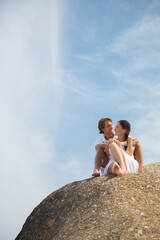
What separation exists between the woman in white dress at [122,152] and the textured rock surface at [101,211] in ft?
0.90

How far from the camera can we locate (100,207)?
7410 mm

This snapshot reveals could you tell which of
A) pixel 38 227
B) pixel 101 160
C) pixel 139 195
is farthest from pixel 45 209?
pixel 139 195

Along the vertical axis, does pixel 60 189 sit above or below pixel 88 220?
above

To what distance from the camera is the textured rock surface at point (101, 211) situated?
6.48 meters

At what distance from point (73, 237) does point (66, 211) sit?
1356mm

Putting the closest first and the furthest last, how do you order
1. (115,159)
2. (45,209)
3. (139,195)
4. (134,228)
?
(134,228)
(139,195)
(115,159)
(45,209)

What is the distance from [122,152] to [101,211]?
182 cm

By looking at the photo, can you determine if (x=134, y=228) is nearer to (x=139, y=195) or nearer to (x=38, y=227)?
(x=139, y=195)

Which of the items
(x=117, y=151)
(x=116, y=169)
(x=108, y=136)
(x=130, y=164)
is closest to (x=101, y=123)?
(x=108, y=136)

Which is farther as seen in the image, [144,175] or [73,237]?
[144,175]

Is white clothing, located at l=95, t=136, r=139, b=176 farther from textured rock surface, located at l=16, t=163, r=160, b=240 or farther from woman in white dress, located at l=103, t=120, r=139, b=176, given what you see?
textured rock surface, located at l=16, t=163, r=160, b=240

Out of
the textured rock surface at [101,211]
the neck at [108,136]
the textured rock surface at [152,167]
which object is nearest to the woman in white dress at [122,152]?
the neck at [108,136]

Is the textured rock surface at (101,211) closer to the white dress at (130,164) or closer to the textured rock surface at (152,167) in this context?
the white dress at (130,164)

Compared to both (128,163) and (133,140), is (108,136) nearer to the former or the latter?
(133,140)
